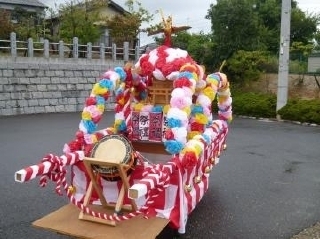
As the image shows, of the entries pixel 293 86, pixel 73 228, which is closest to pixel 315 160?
pixel 73 228

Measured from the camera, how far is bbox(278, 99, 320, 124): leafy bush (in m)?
12.9

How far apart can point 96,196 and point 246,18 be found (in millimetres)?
15203

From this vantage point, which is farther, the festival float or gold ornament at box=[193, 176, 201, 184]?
gold ornament at box=[193, 176, 201, 184]

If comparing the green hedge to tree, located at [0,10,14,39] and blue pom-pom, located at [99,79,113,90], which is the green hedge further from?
tree, located at [0,10,14,39]

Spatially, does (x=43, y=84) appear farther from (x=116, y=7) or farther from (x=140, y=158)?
(x=116, y=7)

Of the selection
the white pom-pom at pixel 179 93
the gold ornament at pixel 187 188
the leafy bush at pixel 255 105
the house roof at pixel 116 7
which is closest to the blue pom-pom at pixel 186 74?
the white pom-pom at pixel 179 93

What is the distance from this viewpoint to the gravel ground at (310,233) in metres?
4.25

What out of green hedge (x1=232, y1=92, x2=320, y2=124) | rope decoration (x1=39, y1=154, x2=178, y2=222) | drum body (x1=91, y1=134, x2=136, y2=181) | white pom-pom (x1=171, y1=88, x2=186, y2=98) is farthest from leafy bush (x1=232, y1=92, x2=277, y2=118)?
drum body (x1=91, y1=134, x2=136, y2=181)

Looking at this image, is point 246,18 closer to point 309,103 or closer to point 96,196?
point 309,103

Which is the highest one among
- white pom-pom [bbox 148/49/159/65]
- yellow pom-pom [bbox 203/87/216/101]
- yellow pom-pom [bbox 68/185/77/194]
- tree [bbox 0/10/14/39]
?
tree [bbox 0/10/14/39]

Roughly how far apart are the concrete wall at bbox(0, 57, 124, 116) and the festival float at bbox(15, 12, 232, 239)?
10635 millimetres

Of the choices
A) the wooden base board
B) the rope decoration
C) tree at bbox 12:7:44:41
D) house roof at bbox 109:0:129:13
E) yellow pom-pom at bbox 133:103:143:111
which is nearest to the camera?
the wooden base board

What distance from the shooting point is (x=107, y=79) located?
170 inches

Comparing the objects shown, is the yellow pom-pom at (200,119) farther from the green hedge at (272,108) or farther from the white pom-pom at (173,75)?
the green hedge at (272,108)
